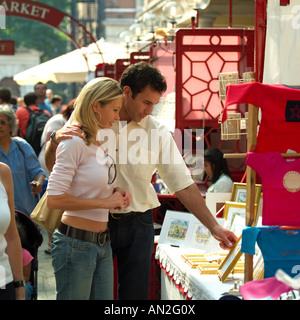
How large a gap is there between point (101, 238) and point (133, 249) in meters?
0.49

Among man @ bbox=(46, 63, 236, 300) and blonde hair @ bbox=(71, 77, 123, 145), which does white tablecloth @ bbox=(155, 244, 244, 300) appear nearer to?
man @ bbox=(46, 63, 236, 300)

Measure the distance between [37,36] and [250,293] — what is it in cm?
6561

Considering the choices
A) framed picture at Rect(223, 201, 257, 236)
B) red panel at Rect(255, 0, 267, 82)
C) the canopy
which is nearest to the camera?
framed picture at Rect(223, 201, 257, 236)

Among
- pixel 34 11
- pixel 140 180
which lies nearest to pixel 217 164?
pixel 140 180

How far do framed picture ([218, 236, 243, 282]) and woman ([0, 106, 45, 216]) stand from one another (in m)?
2.22

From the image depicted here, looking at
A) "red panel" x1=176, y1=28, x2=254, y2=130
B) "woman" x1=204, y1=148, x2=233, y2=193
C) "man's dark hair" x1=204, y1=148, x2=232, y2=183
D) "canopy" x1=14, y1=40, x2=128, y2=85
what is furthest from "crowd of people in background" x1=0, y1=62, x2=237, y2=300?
"canopy" x1=14, y1=40, x2=128, y2=85

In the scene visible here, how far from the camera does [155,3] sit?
672 inches

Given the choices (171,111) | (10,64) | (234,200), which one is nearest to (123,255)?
(234,200)

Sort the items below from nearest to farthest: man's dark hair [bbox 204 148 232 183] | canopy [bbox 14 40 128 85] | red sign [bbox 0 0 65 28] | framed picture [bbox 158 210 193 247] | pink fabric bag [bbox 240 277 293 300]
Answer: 1. pink fabric bag [bbox 240 277 293 300]
2. framed picture [bbox 158 210 193 247]
3. man's dark hair [bbox 204 148 232 183]
4. red sign [bbox 0 0 65 28]
5. canopy [bbox 14 40 128 85]

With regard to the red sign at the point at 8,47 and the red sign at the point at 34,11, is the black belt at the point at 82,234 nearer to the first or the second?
the red sign at the point at 34,11

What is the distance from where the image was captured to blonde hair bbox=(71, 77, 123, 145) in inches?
135

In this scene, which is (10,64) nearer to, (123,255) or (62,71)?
(62,71)

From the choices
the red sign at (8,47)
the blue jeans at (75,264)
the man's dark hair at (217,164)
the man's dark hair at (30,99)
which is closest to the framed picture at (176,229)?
the man's dark hair at (217,164)

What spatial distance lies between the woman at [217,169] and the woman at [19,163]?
1625 millimetres
